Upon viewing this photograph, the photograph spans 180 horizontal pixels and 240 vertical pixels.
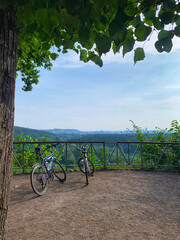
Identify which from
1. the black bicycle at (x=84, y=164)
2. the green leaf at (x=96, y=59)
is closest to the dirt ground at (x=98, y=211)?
the black bicycle at (x=84, y=164)

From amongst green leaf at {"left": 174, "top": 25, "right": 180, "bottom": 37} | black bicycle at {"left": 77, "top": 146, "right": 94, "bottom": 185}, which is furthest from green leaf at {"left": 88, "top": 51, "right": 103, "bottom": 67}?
black bicycle at {"left": 77, "top": 146, "right": 94, "bottom": 185}

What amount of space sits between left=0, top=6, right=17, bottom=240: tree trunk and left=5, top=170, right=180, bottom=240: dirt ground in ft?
4.85

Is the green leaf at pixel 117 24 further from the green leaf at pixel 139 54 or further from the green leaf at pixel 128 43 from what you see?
the green leaf at pixel 139 54

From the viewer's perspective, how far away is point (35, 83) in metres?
11.1

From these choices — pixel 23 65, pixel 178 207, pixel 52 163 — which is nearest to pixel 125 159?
pixel 52 163

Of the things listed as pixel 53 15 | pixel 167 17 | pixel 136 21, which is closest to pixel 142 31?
pixel 136 21

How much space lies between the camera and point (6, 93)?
1929mm

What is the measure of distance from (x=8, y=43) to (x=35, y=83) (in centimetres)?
957

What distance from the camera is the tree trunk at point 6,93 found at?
6.19ft

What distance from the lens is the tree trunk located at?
1.89 meters

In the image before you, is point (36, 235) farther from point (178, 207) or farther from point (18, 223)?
point (178, 207)

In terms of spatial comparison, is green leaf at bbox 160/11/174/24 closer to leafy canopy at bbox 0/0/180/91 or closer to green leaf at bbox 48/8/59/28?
leafy canopy at bbox 0/0/180/91

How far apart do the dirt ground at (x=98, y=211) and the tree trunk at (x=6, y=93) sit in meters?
1.48

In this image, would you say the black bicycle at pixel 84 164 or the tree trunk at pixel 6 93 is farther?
the black bicycle at pixel 84 164
